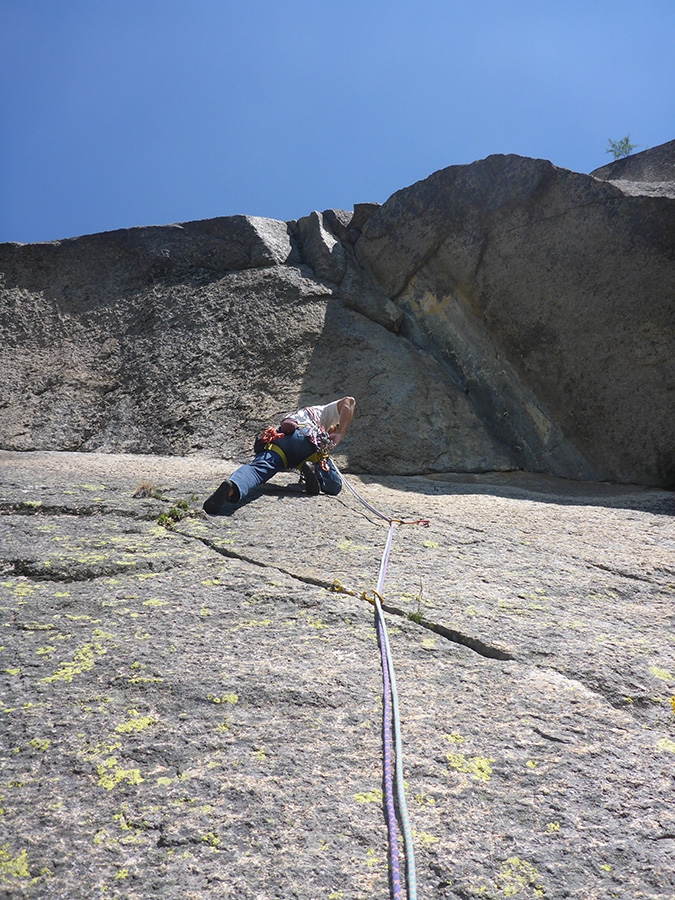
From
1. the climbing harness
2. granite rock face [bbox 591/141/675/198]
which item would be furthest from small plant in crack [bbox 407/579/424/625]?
granite rock face [bbox 591/141/675/198]

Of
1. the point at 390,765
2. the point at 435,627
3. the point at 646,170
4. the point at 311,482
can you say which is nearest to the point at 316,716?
the point at 390,765

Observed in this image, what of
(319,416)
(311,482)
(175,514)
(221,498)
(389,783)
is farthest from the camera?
(319,416)

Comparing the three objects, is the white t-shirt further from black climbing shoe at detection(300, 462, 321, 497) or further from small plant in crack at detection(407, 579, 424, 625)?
small plant in crack at detection(407, 579, 424, 625)

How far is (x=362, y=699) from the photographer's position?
232cm

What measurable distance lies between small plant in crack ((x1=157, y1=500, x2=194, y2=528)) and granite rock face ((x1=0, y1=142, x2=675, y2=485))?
4.00 meters

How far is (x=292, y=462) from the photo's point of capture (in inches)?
229

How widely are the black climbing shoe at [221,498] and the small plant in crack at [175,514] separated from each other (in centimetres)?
13

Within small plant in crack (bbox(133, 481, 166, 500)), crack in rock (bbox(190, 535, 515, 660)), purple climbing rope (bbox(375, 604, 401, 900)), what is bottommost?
purple climbing rope (bbox(375, 604, 401, 900))

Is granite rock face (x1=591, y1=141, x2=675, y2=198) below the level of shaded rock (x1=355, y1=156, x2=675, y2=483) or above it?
above

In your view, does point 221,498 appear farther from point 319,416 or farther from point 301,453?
point 319,416

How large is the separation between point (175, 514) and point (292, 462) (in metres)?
1.61

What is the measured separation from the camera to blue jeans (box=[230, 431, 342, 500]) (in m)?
5.43

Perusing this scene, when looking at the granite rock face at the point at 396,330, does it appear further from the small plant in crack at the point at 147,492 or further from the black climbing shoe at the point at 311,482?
the small plant in crack at the point at 147,492

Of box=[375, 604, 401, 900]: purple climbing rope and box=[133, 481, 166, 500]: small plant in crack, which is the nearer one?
box=[375, 604, 401, 900]: purple climbing rope
